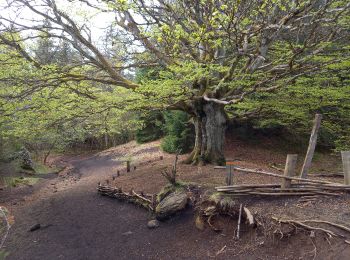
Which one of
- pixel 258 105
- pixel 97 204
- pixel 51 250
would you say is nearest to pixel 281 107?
pixel 258 105

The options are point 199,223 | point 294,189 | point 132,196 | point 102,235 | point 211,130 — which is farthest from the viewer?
point 211,130

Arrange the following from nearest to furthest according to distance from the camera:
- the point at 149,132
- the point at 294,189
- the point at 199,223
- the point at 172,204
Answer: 1. the point at 294,189
2. the point at 199,223
3. the point at 172,204
4. the point at 149,132

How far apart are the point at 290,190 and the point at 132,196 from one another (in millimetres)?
4241

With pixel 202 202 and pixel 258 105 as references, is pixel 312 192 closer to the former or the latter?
pixel 202 202

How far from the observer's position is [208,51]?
783cm

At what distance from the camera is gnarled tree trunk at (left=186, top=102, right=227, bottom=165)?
959 centimetres

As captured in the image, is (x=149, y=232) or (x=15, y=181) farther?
(x=15, y=181)

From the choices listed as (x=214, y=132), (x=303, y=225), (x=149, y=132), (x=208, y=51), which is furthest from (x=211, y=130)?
(x=149, y=132)

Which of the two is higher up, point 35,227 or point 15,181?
point 35,227

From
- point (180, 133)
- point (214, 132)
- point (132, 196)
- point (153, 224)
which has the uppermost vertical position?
point (214, 132)

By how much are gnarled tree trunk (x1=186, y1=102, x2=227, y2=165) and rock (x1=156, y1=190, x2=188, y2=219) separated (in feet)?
10.6

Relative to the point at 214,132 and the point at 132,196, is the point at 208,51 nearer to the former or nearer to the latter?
the point at 214,132

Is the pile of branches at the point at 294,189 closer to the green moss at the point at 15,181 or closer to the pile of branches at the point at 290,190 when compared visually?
the pile of branches at the point at 290,190

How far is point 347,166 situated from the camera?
504cm
